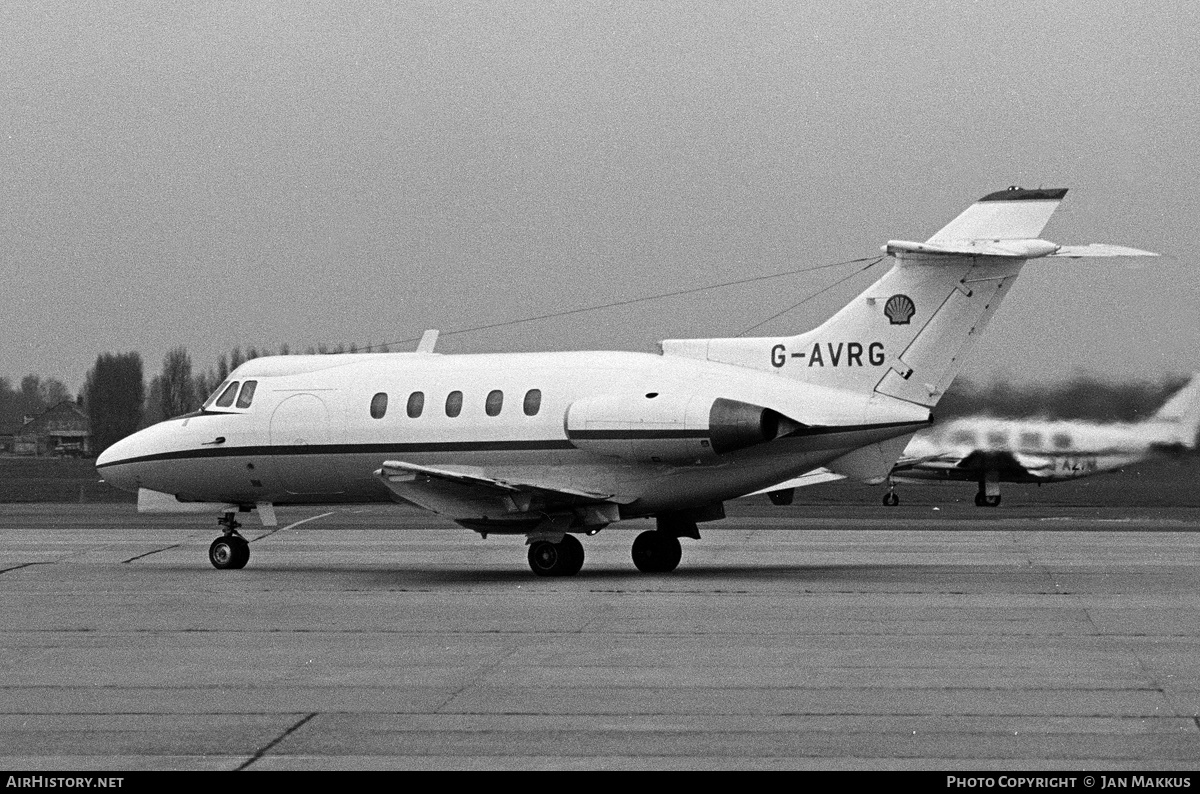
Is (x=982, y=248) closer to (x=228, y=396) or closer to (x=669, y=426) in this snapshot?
(x=669, y=426)

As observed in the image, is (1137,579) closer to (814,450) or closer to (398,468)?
(814,450)

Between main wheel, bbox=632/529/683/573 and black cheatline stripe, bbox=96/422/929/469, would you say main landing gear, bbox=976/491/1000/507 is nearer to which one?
main wheel, bbox=632/529/683/573

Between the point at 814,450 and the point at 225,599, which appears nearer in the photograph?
the point at 225,599

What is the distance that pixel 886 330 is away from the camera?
862 inches

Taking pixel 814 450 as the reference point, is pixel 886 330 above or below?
above

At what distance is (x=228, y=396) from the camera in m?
25.9

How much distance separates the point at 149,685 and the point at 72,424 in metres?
93.6

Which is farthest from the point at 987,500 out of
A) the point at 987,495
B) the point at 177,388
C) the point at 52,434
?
the point at 52,434

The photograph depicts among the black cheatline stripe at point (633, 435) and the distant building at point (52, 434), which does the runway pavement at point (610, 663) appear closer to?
the black cheatline stripe at point (633, 435)

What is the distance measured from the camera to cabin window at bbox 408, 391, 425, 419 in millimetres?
24047

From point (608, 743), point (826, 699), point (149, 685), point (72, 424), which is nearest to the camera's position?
point (608, 743)

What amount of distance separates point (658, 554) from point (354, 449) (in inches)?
199

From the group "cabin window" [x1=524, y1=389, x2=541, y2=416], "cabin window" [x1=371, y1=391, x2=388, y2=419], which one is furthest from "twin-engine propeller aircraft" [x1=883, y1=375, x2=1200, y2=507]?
"cabin window" [x1=371, y1=391, x2=388, y2=419]

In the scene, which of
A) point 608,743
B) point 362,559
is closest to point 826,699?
point 608,743
